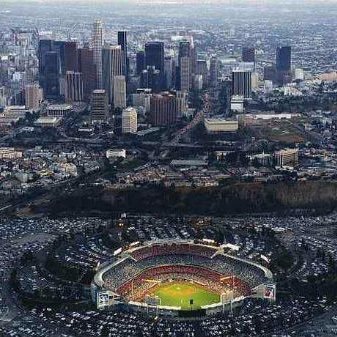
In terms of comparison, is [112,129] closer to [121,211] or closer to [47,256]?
[121,211]

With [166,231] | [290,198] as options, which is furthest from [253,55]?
[166,231]

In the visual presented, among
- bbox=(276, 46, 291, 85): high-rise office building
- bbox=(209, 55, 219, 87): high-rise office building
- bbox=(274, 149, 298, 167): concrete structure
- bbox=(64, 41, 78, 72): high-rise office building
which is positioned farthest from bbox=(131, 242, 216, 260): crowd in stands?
bbox=(276, 46, 291, 85): high-rise office building

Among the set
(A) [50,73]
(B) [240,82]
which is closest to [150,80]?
(B) [240,82]

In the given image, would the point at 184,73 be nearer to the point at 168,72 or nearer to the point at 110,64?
the point at 168,72

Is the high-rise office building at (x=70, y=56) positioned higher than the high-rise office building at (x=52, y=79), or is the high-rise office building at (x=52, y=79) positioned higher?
the high-rise office building at (x=70, y=56)

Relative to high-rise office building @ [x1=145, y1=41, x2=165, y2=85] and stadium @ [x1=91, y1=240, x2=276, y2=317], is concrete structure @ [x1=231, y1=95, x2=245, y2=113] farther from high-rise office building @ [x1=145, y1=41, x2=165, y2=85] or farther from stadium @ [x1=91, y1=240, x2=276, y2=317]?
stadium @ [x1=91, y1=240, x2=276, y2=317]

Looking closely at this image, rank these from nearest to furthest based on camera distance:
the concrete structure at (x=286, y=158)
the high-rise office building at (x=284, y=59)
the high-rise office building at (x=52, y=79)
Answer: the concrete structure at (x=286, y=158)
the high-rise office building at (x=52, y=79)
the high-rise office building at (x=284, y=59)

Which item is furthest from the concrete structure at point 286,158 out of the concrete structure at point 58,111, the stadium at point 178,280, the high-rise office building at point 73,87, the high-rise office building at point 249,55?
the high-rise office building at point 249,55

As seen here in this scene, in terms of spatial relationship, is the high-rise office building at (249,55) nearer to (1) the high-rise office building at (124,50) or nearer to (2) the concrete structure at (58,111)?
(1) the high-rise office building at (124,50)
